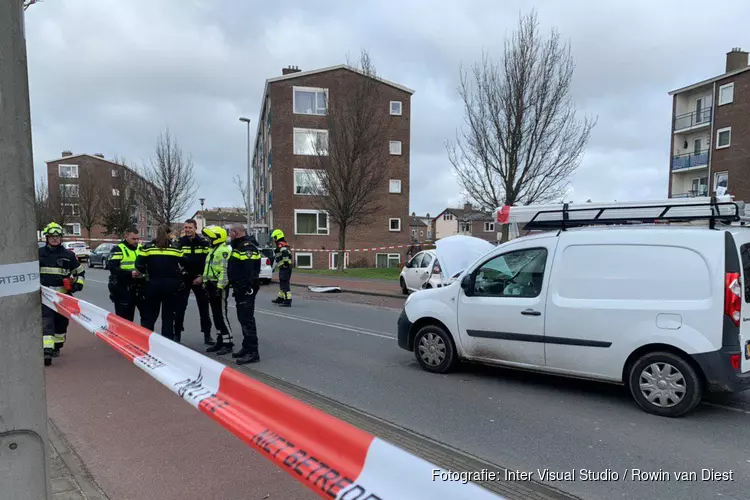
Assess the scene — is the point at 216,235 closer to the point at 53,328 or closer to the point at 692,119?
the point at 53,328

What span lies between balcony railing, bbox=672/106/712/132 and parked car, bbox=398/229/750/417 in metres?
37.0

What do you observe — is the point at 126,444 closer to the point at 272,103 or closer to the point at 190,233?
the point at 190,233

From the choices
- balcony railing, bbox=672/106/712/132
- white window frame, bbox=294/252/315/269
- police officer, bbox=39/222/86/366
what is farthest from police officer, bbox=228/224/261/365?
balcony railing, bbox=672/106/712/132

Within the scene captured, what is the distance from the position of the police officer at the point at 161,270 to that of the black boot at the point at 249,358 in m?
1.25

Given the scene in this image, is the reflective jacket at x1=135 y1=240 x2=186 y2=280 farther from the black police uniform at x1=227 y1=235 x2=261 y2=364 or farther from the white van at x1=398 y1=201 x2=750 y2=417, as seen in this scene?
the white van at x1=398 y1=201 x2=750 y2=417

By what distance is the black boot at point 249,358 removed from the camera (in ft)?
21.2

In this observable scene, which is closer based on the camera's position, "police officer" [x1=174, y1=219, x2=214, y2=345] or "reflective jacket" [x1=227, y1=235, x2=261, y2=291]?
"reflective jacket" [x1=227, y1=235, x2=261, y2=291]

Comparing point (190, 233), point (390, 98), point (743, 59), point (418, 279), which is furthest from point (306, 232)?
point (743, 59)

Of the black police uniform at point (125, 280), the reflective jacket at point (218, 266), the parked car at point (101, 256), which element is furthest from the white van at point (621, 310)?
the parked car at point (101, 256)

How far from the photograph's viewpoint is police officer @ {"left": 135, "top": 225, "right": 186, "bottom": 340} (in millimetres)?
6551

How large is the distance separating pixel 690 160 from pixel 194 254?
38.9 metres

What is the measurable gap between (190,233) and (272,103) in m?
25.7

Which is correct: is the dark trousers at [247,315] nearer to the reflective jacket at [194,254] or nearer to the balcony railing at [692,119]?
the reflective jacket at [194,254]

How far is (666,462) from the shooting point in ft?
11.7
